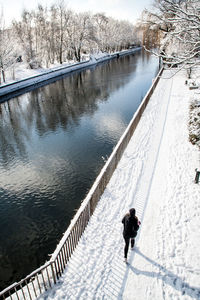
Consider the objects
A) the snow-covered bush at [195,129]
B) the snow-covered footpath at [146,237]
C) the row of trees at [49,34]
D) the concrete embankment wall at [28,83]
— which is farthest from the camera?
the row of trees at [49,34]

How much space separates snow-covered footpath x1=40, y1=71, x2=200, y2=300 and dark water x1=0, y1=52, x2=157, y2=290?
2161 millimetres

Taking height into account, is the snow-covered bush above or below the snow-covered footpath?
above

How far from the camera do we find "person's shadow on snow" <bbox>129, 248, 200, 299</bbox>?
5.06m

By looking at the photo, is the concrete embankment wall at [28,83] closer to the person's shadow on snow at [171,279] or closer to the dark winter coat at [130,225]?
the dark winter coat at [130,225]

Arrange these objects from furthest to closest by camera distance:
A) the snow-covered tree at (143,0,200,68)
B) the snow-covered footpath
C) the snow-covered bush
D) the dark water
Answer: the snow-covered bush
the dark water
the snow-covered tree at (143,0,200,68)
the snow-covered footpath

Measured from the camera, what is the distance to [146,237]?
657 cm

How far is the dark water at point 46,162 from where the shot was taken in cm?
809

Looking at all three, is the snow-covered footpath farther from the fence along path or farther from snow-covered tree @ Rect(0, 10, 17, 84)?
snow-covered tree @ Rect(0, 10, 17, 84)

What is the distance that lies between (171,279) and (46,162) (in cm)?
984

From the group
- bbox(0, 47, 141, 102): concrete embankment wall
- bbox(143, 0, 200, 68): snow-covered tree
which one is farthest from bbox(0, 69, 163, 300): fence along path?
bbox(0, 47, 141, 102): concrete embankment wall

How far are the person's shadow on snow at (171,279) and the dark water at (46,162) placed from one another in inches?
146

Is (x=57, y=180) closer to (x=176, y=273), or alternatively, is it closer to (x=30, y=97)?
(x=176, y=273)

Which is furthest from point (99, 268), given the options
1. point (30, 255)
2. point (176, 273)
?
point (30, 255)

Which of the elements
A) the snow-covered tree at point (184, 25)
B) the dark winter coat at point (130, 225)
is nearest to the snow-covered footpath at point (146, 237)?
the dark winter coat at point (130, 225)
